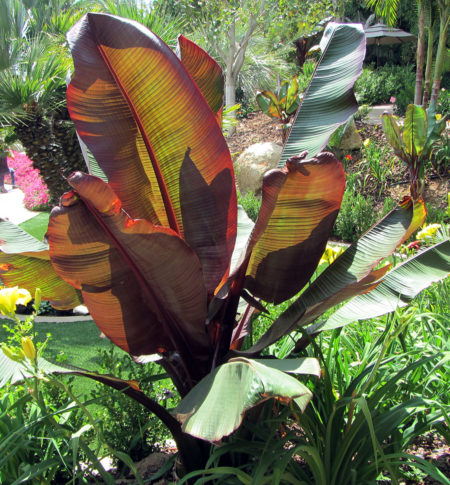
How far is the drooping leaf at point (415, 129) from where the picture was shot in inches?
303

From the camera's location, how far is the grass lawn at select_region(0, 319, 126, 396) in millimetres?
4301

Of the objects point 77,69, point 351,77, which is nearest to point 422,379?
point 351,77

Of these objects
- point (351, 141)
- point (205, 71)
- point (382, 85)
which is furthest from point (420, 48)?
point (205, 71)

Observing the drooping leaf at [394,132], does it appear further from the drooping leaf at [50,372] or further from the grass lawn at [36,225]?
the drooping leaf at [50,372]

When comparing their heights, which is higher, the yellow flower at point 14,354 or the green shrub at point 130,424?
the yellow flower at point 14,354

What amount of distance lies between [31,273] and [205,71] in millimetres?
1069

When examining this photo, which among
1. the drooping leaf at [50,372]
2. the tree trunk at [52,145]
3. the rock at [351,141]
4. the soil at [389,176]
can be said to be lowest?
the soil at [389,176]

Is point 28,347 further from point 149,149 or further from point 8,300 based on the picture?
point 149,149

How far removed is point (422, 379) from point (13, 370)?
174cm

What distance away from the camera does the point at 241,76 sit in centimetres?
2470

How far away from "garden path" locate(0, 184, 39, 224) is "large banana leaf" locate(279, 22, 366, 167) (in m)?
11.4

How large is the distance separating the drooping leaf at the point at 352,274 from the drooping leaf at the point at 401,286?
116 mm

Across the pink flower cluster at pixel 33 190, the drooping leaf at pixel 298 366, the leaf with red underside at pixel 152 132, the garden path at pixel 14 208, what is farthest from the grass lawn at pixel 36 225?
the drooping leaf at pixel 298 366

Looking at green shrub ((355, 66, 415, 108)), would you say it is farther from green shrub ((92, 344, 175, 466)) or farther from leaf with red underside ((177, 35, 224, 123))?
green shrub ((92, 344, 175, 466))
